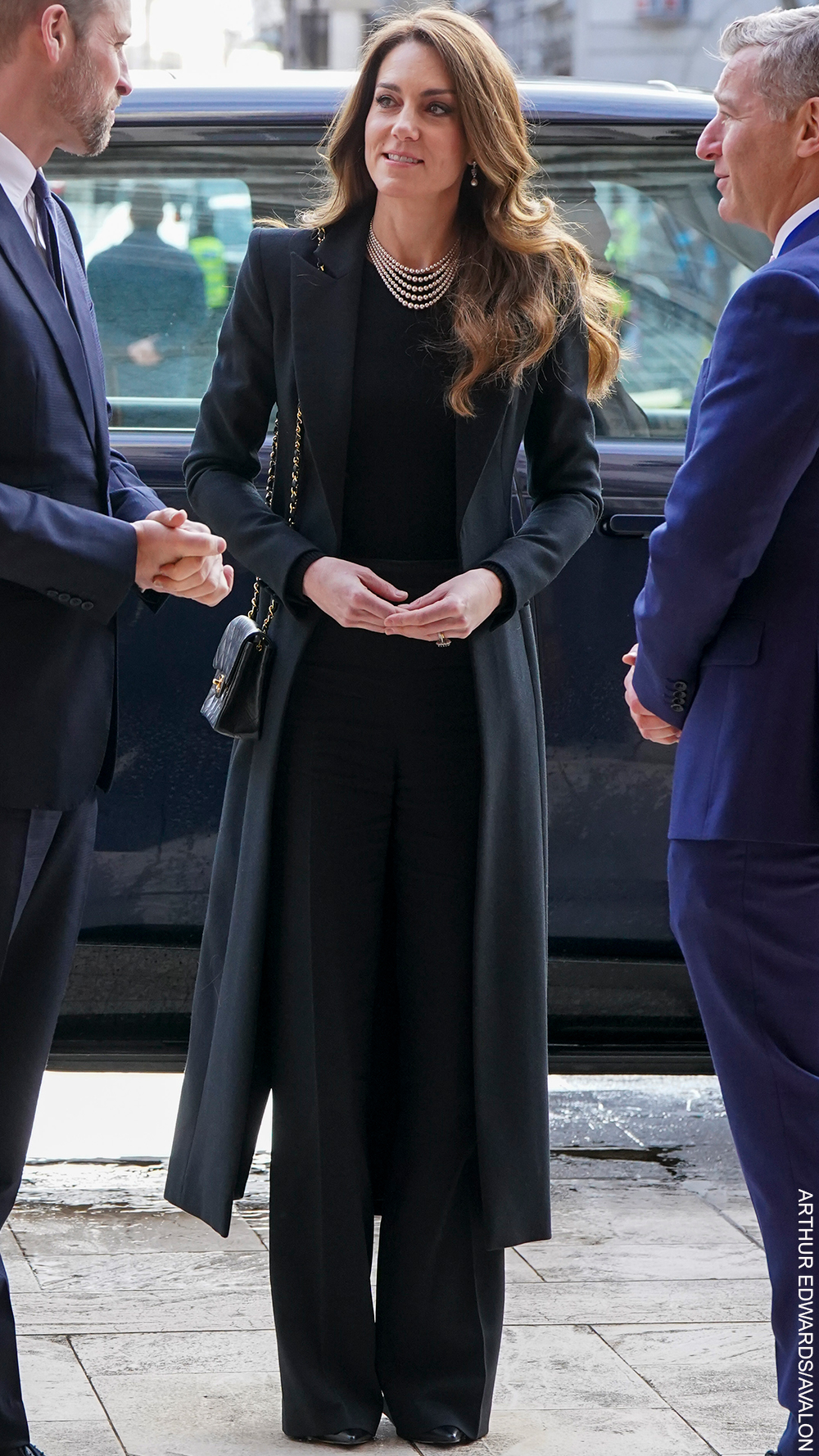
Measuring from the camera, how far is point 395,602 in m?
2.44

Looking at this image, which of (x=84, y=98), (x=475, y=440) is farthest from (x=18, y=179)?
(x=475, y=440)

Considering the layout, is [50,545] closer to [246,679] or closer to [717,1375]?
[246,679]

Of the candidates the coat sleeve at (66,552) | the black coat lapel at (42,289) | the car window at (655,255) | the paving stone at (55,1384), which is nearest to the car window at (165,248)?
the car window at (655,255)

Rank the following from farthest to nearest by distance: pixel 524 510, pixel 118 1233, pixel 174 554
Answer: pixel 118 1233 < pixel 524 510 < pixel 174 554

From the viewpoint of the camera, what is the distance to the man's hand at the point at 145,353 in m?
3.44

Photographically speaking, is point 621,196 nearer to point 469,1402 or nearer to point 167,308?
point 167,308

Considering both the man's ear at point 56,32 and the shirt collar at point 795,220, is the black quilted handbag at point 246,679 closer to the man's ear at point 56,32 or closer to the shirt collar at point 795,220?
the man's ear at point 56,32

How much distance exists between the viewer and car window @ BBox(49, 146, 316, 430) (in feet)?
11.2

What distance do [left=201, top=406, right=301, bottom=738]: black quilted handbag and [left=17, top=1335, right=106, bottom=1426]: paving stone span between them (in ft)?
3.30

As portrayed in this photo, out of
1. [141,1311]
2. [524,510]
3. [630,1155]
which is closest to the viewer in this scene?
[141,1311]

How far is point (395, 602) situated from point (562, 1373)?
125cm

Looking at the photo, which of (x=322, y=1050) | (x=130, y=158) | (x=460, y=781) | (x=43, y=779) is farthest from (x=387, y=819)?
(x=130, y=158)

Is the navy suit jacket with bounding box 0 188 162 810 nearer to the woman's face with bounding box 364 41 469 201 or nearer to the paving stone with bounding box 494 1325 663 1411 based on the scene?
the woman's face with bounding box 364 41 469 201

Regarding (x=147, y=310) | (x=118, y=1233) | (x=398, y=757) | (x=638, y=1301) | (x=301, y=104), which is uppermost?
(x=301, y=104)
